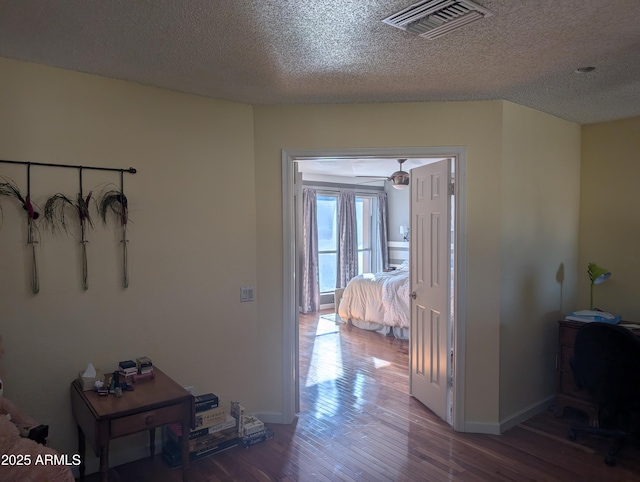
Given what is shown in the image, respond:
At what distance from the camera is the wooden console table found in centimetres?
341

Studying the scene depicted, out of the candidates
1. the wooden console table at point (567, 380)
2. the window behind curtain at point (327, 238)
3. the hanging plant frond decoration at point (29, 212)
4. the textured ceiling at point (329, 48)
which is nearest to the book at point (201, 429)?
the hanging plant frond decoration at point (29, 212)

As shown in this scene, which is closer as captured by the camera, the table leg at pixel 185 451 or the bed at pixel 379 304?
the table leg at pixel 185 451

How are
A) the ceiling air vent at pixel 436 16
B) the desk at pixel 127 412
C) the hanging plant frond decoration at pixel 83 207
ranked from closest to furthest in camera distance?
the ceiling air vent at pixel 436 16 < the desk at pixel 127 412 < the hanging plant frond decoration at pixel 83 207

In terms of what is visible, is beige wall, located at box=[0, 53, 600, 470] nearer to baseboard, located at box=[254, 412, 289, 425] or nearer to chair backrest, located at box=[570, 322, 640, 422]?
baseboard, located at box=[254, 412, 289, 425]

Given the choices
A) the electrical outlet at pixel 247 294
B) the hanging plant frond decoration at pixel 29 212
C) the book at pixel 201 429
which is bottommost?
the book at pixel 201 429

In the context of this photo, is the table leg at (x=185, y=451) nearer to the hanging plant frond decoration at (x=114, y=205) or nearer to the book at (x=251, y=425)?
the book at (x=251, y=425)

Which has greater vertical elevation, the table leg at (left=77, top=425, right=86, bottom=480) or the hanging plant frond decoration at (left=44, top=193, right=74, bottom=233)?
the hanging plant frond decoration at (left=44, top=193, right=74, bottom=233)

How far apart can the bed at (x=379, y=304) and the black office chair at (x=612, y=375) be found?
263cm

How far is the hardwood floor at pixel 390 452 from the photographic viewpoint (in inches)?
107

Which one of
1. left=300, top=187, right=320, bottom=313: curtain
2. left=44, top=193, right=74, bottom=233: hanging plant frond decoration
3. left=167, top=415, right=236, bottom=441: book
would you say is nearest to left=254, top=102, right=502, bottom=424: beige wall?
left=167, top=415, right=236, bottom=441: book

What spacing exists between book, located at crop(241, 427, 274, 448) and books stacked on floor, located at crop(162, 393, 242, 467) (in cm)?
4

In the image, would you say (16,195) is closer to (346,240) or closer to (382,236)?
(346,240)

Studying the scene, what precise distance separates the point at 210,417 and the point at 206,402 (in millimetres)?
103

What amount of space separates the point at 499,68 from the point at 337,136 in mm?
1203
